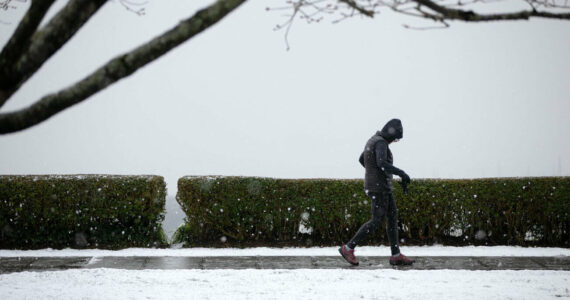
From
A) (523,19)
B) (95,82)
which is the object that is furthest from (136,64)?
(523,19)

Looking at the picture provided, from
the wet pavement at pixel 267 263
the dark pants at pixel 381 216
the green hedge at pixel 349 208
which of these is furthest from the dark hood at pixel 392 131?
the green hedge at pixel 349 208

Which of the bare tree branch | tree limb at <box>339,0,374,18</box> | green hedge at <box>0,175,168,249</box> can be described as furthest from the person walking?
the bare tree branch

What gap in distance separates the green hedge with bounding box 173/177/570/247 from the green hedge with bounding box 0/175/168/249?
0.82m

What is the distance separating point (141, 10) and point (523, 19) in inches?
149

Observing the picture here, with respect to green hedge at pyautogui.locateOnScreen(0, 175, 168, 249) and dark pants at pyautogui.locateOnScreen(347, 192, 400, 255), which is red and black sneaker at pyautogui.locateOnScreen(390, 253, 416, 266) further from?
green hedge at pyautogui.locateOnScreen(0, 175, 168, 249)

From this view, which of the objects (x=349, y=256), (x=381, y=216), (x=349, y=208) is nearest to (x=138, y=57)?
(x=381, y=216)

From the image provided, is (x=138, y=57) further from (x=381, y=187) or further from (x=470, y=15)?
(x=381, y=187)

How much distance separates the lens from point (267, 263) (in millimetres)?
6953

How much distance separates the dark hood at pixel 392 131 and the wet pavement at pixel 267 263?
5.52ft

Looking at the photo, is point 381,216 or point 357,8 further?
point 381,216

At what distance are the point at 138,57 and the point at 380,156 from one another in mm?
4127

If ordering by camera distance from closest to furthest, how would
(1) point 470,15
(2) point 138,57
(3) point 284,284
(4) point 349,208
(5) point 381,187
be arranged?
(2) point 138,57, (1) point 470,15, (3) point 284,284, (5) point 381,187, (4) point 349,208

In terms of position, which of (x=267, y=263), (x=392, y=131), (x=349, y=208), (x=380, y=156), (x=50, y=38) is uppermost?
(x=50, y=38)

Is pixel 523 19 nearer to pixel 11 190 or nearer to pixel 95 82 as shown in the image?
pixel 95 82
